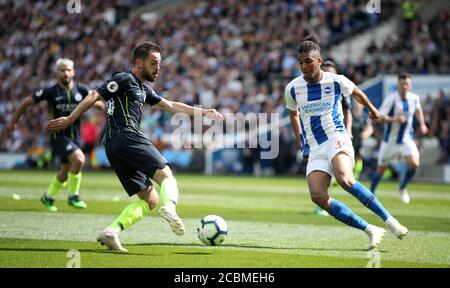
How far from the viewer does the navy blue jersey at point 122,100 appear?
350 inches

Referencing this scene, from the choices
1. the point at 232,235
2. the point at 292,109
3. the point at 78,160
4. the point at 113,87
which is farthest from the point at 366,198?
the point at 78,160

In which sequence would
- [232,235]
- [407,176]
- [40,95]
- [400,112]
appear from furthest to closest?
[407,176]
[400,112]
[40,95]
[232,235]

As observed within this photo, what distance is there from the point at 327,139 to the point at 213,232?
5.76ft

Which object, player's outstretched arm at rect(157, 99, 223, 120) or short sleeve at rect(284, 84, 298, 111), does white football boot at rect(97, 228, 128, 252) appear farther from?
short sleeve at rect(284, 84, 298, 111)

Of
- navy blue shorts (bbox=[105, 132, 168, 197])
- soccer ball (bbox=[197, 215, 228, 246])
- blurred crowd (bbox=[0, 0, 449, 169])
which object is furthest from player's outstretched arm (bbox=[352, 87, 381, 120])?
blurred crowd (bbox=[0, 0, 449, 169])

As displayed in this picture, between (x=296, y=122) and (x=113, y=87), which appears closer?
(x=113, y=87)

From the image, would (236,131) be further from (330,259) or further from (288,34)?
(330,259)

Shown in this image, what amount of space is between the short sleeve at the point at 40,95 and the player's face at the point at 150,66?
5098 mm

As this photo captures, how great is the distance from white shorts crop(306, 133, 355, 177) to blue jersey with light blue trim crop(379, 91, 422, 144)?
24.9 feet

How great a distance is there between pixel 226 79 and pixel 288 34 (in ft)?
10.4

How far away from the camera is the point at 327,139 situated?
957cm

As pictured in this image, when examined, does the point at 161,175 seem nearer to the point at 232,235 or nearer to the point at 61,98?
the point at 232,235

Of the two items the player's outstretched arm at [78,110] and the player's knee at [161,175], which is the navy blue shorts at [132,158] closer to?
the player's knee at [161,175]
